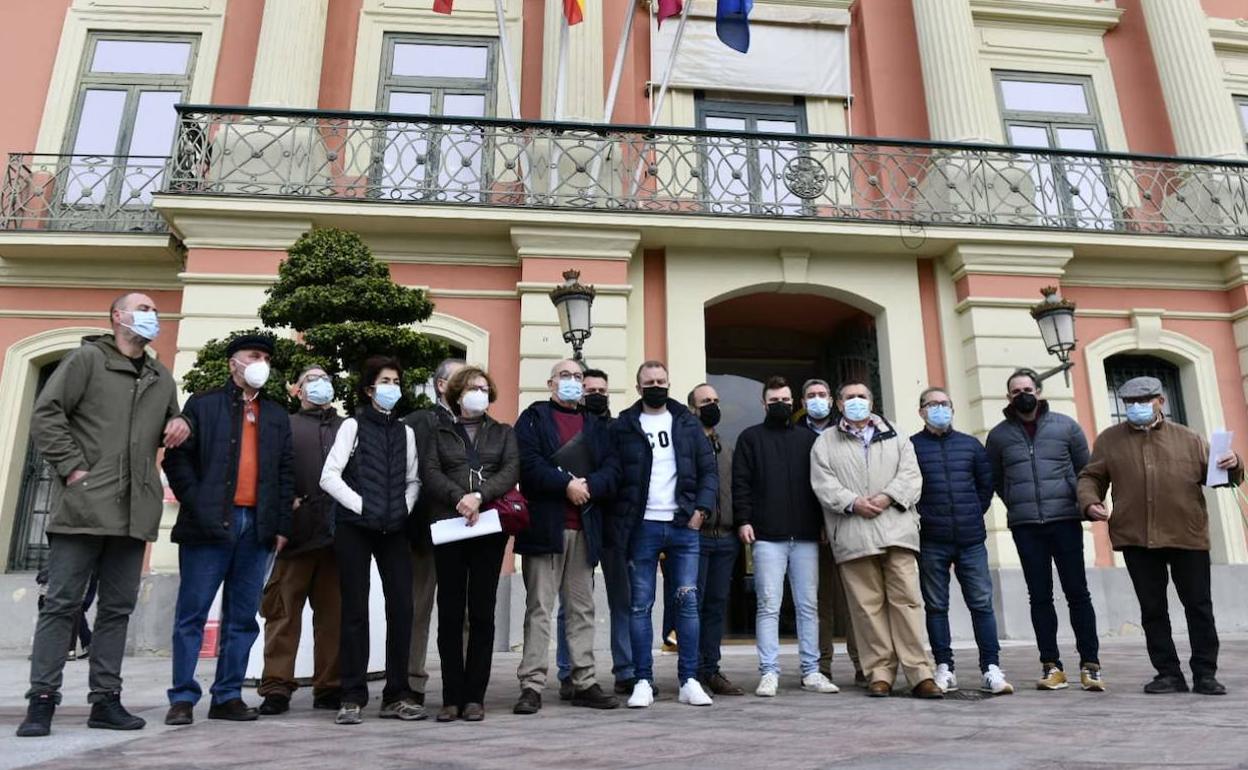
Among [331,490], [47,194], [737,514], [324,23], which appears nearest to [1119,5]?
[324,23]

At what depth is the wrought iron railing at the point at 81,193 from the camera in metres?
10.2

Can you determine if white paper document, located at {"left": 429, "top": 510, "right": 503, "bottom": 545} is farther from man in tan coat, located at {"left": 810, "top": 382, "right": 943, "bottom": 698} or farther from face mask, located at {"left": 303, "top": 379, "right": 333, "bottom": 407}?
man in tan coat, located at {"left": 810, "top": 382, "right": 943, "bottom": 698}

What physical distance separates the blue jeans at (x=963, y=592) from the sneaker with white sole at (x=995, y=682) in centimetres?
4

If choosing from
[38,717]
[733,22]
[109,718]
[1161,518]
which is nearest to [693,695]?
[109,718]

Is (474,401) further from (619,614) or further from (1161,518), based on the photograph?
(1161,518)

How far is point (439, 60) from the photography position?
468 inches

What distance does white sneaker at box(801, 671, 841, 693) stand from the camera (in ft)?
16.7

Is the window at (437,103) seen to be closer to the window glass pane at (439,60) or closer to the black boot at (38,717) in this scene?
the window glass pane at (439,60)

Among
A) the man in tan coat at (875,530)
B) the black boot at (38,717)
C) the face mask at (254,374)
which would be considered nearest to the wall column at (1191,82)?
the man in tan coat at (875,530)

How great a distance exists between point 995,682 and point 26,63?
1285 cm

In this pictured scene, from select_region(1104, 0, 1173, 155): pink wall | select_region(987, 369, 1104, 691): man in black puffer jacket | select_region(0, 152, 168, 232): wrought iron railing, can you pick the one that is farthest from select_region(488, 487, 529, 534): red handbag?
select_region(1104, 0, 1173, 155): pink wall

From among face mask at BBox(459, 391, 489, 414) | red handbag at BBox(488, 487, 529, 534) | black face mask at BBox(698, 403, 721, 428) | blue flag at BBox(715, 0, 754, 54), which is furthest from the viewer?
blue flag at BBox(715, 0, 754, 54)

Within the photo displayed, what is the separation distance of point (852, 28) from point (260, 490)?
10992mm

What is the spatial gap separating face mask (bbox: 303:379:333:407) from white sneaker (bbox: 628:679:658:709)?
226 cm
